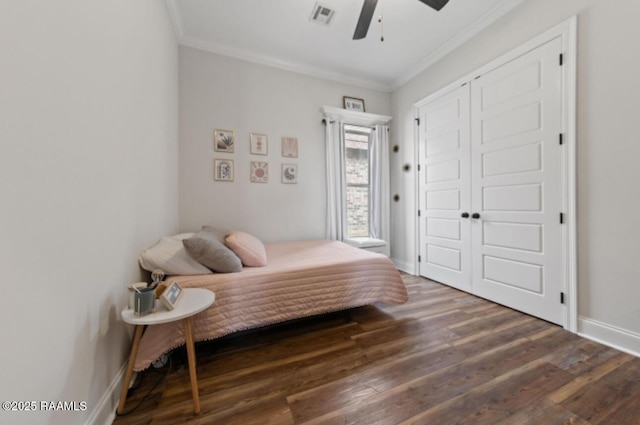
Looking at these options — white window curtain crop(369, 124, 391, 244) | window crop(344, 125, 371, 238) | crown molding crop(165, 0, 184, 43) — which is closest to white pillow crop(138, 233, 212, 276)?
crown molding crop(165, 0, 184, 43)

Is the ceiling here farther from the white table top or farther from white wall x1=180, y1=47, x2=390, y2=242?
the white table top

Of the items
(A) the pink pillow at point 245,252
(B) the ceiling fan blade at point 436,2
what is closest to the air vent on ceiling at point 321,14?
(B) the ceiling fan blade at point 436,2

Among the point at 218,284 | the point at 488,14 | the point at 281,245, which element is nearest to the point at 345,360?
the point at 218,284

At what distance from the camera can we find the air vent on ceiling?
2408mm

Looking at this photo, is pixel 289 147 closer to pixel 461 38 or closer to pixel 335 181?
pixel 335 181

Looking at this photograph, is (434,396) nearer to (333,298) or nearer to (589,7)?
(333,298)

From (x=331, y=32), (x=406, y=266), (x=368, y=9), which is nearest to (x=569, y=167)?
(x=368, y=9)

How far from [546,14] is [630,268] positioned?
7.36ft

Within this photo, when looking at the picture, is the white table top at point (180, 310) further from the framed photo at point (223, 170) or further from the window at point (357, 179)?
the window at point (357, 179)

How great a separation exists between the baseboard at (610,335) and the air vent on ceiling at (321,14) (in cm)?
360

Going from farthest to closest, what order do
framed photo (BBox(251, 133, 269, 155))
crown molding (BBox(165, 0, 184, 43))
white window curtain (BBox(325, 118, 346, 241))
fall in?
white window curtain (BBox(325, 118, 346, 241)) → framed photo (BBox(251, 133, 269, 155)) → crown molding (BBox(165, 0, 184, 43))

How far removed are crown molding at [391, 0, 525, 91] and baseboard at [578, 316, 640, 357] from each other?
116 inches

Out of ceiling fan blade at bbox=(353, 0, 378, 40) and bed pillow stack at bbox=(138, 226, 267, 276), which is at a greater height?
ceiling fan blade at bbox=(353, 0, 378, 40)

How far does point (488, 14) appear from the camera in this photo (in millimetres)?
2545
